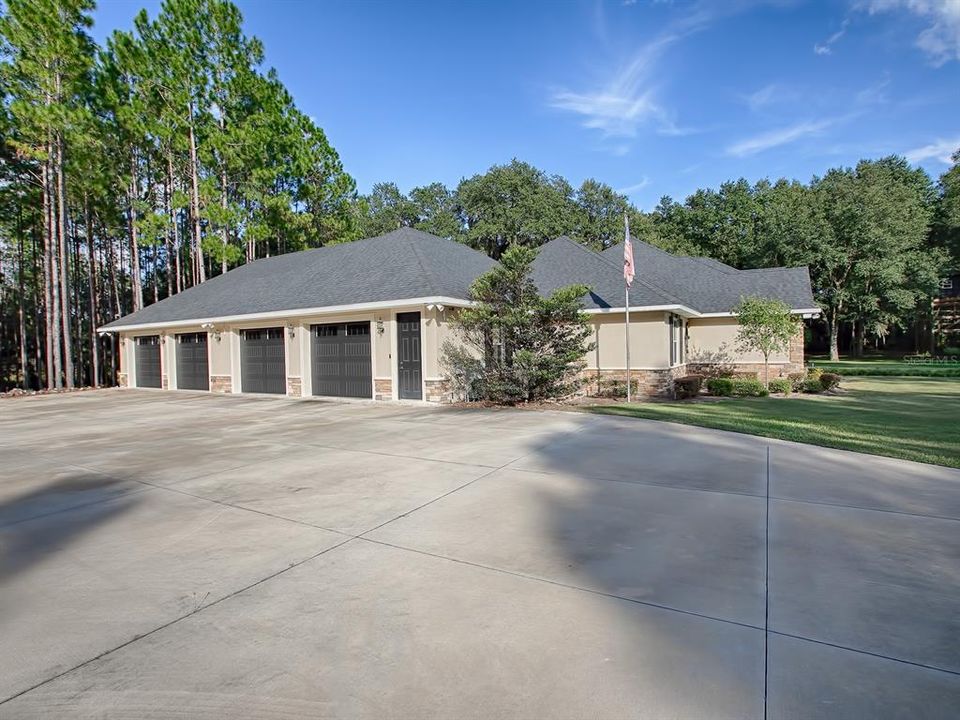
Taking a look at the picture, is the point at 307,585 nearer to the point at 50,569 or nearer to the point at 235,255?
the point at 50,569

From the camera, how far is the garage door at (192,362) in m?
19.4

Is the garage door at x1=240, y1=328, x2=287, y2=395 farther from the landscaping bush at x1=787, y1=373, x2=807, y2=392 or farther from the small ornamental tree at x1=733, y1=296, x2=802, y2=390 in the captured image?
the landscaping bush at x1=787, y1=373, x2=807, y2=392

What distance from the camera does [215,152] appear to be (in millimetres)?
25688

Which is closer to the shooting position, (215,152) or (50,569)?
(50,569)

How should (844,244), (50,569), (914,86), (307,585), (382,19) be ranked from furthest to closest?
(844,244) < (914,86) < (382,19) < (50,569) < (307,585)

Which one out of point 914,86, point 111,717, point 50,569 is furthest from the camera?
point 914,86

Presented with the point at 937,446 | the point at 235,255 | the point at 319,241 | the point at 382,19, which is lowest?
the point at 937,446

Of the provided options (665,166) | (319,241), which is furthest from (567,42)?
(319,241)

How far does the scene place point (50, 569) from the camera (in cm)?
368

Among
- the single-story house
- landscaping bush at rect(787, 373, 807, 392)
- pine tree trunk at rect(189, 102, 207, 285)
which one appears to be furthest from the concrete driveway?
pine tree trunk at rect(189, 102, 207, 285)

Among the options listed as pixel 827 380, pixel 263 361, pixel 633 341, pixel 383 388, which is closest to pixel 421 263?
pixel 383 388

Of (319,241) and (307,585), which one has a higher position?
(319,241)

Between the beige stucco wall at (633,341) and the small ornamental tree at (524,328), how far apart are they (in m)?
2.86

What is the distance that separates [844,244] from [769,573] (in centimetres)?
3601
